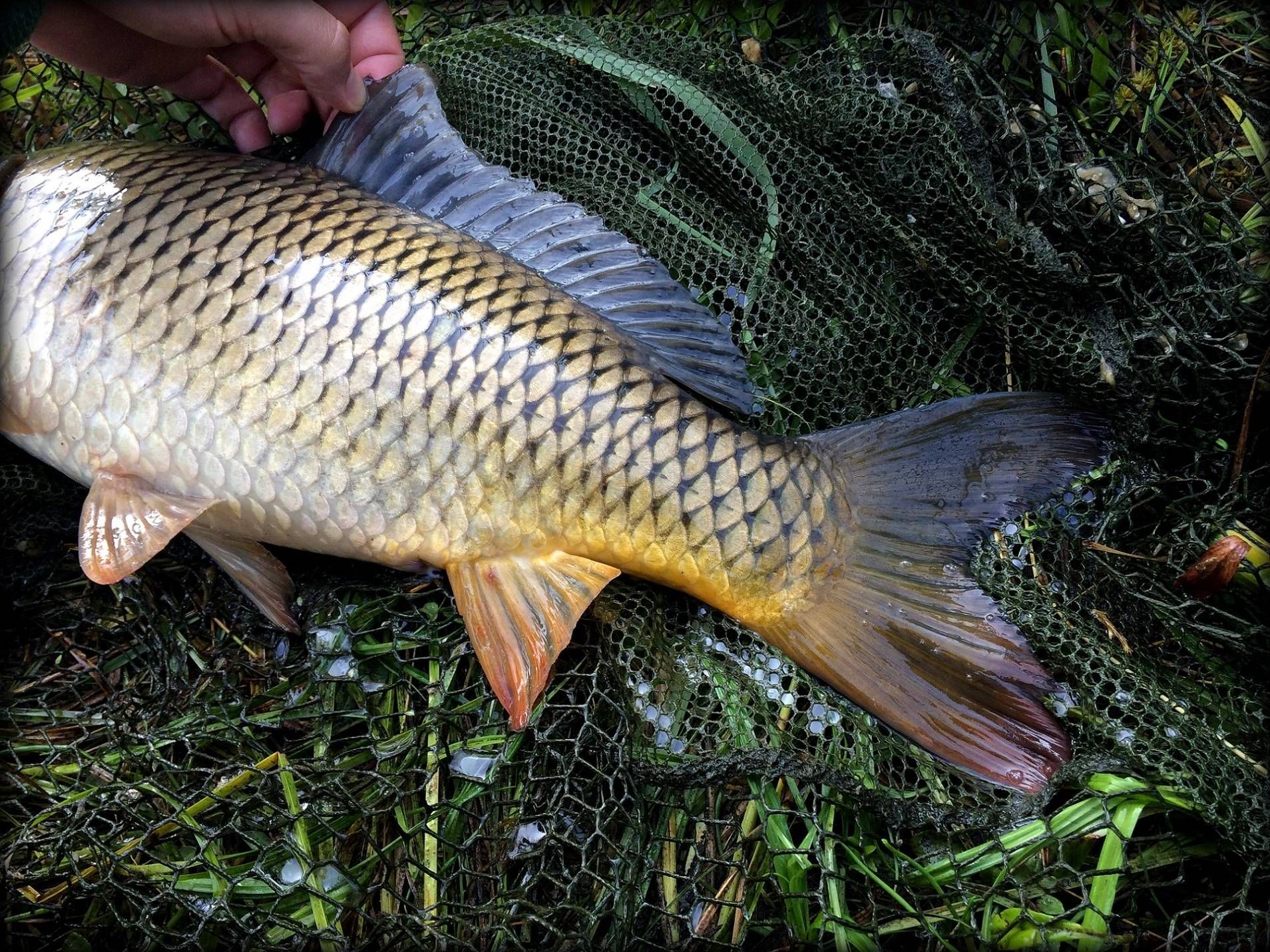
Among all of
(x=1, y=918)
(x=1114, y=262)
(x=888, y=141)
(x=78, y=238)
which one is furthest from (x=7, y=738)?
(x=1114, y=262)

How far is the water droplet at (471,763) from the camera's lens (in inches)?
61.4

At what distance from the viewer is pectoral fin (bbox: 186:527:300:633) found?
1623 millimetres

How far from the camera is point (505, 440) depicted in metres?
1.45

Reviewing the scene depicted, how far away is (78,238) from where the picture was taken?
158cm

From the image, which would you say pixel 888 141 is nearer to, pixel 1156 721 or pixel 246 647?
pixel 1156 721

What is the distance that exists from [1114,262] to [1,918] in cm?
219

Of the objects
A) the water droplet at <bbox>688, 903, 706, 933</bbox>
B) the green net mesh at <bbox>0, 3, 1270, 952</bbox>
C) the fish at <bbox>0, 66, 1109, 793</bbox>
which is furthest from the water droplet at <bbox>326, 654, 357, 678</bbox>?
the water droplet at <bbox>688, 903, 706, 933</bbox>

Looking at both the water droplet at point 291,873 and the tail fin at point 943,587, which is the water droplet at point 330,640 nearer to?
the water droplet at point 291,873

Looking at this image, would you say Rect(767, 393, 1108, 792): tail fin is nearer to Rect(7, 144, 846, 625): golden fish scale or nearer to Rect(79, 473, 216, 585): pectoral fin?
Rect(7, 144, 846, 625): golden fish scale

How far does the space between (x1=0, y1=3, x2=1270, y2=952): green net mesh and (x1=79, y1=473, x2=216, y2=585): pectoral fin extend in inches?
9.1

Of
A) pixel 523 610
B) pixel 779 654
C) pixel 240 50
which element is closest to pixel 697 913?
pixel 779 654

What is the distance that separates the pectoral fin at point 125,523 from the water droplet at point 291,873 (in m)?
0.57

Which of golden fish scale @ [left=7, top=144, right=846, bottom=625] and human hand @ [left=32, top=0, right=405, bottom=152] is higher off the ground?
human hand @ [left=32, top=0, right=405, bottom=152]

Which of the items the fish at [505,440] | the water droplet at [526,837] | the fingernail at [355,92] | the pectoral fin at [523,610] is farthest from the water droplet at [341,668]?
the fingernail at [355,92]
